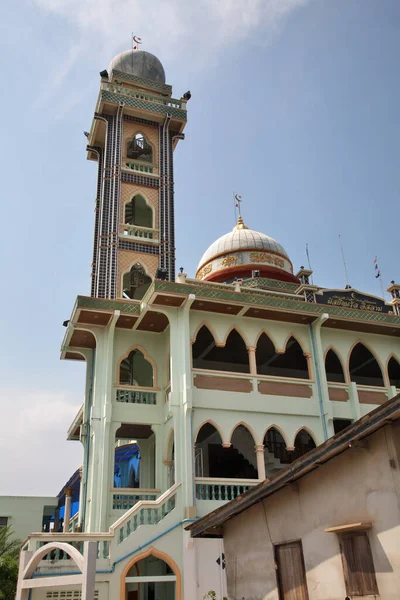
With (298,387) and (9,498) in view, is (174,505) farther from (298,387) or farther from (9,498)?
(9,498)

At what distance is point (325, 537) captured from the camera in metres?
8.38

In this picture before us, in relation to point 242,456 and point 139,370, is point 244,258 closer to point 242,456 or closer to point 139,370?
point 139,370

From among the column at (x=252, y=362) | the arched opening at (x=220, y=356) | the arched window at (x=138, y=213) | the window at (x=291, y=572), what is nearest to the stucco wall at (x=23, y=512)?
the arched opening at (x=220, y=356)

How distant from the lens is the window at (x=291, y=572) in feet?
28.7

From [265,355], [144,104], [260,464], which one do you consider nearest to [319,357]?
[265,355]

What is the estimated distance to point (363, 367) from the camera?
21734 millimetres

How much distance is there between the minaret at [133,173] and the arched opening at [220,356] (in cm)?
258

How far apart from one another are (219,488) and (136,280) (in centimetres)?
848

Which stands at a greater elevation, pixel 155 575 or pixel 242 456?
pixel 242 456

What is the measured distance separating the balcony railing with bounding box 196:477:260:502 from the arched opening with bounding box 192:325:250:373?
5.17 m

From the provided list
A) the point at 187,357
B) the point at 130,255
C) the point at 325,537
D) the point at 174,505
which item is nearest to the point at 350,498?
the point at 325,537

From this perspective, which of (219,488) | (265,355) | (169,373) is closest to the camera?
(219,488)

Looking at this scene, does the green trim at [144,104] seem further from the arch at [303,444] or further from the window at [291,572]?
the window at [291,572]

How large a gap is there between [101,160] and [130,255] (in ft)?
17.7
